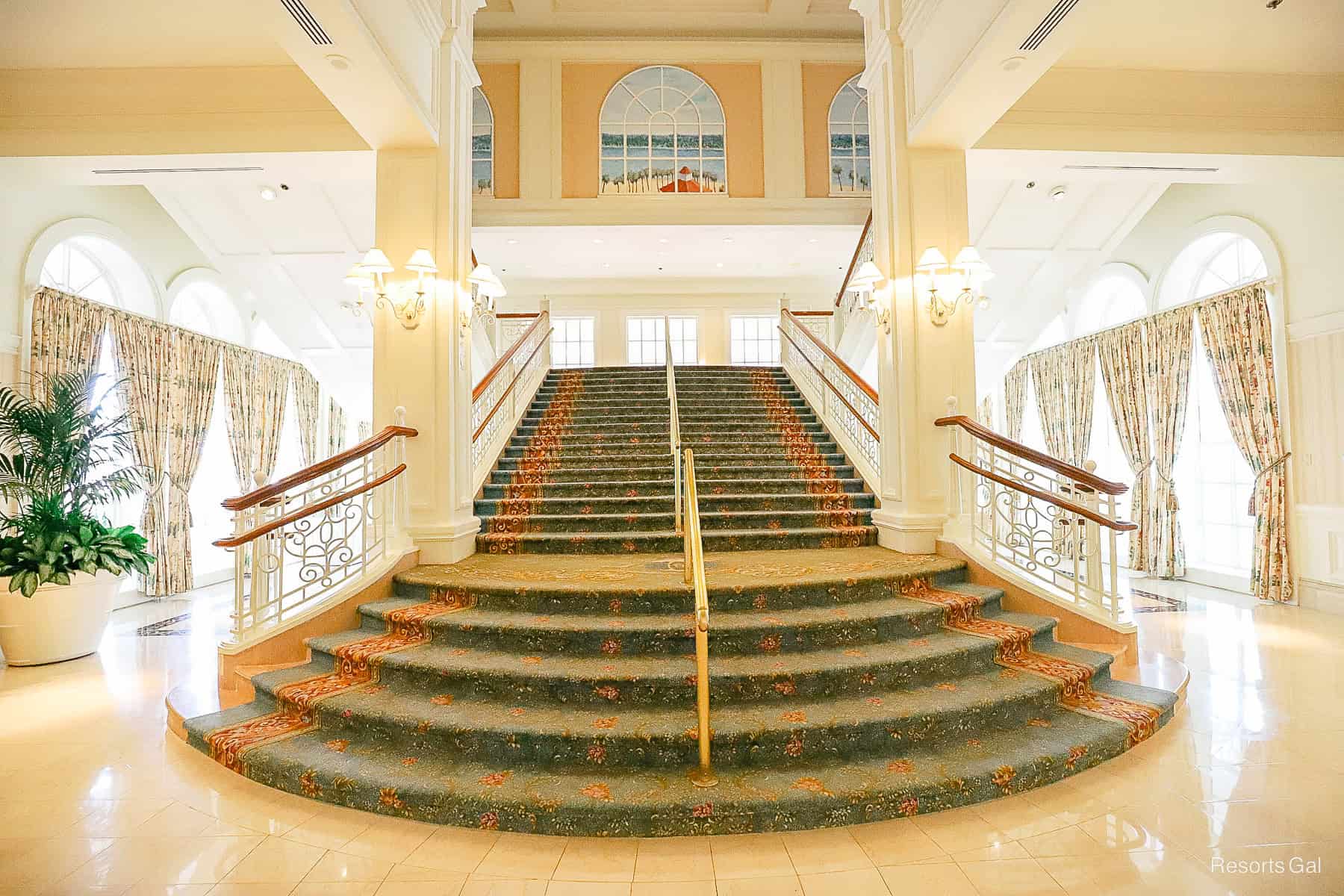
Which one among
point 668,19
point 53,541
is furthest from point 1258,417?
point 53,541

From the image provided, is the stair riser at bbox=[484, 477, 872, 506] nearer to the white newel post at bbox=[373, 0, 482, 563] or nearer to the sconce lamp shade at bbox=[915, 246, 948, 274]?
the white newel post at bbox=[373, 0, 482, 563]

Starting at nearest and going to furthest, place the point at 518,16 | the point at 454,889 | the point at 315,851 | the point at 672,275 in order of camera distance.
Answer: the point at 454,889, the point at 315,851, the point at 518,16, the point at 672,275

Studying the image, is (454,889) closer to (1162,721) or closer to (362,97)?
(1162,721)

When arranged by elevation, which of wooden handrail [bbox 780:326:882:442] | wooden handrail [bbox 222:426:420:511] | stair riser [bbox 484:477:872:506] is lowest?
stair riser [bbox 484:477:872:506]

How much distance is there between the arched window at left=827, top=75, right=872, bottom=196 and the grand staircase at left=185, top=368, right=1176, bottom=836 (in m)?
6.91

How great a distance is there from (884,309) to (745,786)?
401 cm

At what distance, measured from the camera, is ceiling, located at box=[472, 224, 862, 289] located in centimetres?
1005

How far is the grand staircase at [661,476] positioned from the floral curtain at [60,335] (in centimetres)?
434

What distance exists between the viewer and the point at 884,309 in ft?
18.0

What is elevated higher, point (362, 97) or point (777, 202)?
point (777, 202)

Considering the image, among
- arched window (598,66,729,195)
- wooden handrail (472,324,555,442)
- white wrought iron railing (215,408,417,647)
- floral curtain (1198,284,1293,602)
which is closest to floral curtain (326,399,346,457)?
wooden handrail (472,324,555,442)

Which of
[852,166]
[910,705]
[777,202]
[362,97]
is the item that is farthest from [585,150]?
[910,705]

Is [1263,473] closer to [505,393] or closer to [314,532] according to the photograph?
[505,393]

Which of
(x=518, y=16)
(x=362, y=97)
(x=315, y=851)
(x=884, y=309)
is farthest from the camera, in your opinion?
(x=518, y=16)
